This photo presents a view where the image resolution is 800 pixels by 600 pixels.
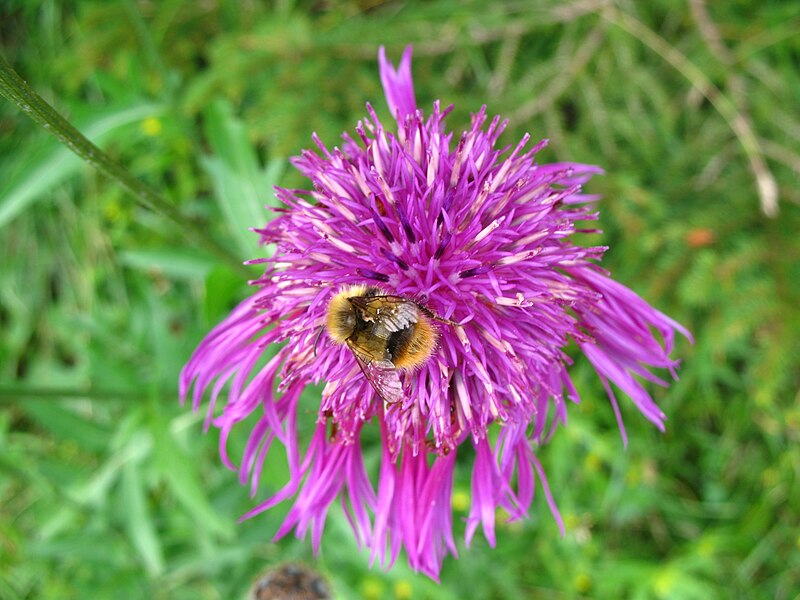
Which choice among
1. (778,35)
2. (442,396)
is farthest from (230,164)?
(778,35)

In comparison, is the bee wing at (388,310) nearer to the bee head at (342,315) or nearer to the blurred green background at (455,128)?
the bee head at (342,315)

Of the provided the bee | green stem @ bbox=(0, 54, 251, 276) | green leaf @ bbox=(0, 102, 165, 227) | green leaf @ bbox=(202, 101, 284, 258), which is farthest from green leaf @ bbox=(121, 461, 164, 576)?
the bee

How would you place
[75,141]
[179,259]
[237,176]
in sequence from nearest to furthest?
[75,141], [179,259], [237,176]

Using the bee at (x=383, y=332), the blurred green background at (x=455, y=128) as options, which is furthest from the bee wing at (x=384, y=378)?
the blurred green background at (x=455, y=128)

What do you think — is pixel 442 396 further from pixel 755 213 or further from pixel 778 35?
pixel 778 35

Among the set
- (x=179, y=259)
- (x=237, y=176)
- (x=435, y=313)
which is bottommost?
(x=435, y=313)

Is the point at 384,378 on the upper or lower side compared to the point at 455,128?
lower

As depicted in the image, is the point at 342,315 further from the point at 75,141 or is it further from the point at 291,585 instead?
the point at 291,585

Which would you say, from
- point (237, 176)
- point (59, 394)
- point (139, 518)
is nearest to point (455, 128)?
point (237, 176)
